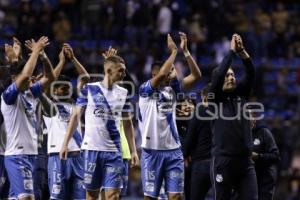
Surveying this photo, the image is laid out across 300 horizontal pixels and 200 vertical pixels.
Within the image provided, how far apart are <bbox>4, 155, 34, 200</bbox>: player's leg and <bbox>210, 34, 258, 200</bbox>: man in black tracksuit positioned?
2.79 m

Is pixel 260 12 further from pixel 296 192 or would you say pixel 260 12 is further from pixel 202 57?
pixel 296 192

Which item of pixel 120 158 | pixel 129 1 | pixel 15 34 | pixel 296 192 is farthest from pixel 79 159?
pixel 129 1

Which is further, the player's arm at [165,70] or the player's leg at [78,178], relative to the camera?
the player's leg at [78,178]

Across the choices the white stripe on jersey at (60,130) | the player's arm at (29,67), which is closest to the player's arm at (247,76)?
the player's arm at (29,67)

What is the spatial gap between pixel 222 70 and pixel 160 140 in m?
1.89

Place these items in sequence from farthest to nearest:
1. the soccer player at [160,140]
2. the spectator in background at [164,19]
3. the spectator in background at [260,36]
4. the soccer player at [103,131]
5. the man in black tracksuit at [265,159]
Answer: the spectator in background at [164,19]
the spectator in background at [260,36]
the man in black tracksuit at [265,159]
the soccer player at [160,140]
the soccer player at [103,131]

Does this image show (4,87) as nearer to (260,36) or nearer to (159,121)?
(159,121)

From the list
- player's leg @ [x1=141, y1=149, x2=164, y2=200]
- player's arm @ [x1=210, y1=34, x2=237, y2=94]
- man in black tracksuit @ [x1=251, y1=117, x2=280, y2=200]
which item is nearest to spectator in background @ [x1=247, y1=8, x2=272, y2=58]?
Answer: man in black tracksuit @ [x1=251, y1=117, x2=280, y2=200]

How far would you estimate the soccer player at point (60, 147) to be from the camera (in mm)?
14594

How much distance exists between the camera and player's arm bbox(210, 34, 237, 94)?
1284cm

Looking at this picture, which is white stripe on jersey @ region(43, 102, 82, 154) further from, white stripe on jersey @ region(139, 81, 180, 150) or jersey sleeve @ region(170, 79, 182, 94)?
jersey sleeve @ region(170, 79, 182, 94)

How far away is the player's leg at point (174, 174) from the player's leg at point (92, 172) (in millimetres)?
1100

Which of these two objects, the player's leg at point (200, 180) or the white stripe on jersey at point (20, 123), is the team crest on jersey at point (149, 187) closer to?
the player's leg at point (200, 180)

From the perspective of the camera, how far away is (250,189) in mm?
13031
